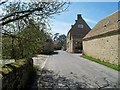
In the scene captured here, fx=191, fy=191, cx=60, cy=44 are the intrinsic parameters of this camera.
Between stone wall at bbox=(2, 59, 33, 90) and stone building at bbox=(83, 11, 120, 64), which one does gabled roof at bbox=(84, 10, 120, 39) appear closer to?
stone building at bbox=(83, 11, 120, 64)

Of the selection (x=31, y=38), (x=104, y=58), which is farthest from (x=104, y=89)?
(x=104, y=58)

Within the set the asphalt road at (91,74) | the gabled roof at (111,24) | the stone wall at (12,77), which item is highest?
the gabled roof at (111,24)

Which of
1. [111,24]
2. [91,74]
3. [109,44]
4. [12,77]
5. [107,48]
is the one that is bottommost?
[91,74]

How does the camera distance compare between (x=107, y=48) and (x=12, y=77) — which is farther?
(x=107, y=48)

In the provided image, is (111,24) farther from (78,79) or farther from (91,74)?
(78,79)

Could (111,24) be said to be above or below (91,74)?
above

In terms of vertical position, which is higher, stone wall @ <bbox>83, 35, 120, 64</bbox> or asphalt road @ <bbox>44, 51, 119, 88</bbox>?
stone wall @ <bbox>83, 35, 120, 64</bbox>

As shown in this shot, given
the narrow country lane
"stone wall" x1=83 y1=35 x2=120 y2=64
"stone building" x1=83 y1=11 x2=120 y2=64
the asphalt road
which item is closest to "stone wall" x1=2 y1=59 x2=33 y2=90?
the narrow country lane

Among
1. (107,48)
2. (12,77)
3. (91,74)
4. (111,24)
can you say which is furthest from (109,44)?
(12,77)

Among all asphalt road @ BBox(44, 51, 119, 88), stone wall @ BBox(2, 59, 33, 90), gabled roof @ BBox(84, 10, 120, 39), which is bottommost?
asphalt road @ BBox(44, 51, 119, 88)

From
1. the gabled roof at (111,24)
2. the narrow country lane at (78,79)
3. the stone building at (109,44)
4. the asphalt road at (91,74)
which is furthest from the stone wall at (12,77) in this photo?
the gabled roof at (111,24)

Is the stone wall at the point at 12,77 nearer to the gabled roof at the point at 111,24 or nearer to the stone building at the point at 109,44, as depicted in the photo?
the stone building at the point at 109,44

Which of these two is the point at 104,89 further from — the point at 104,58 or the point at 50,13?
Result: the point at 104,58

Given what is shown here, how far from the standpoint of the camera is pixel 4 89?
4.93m
